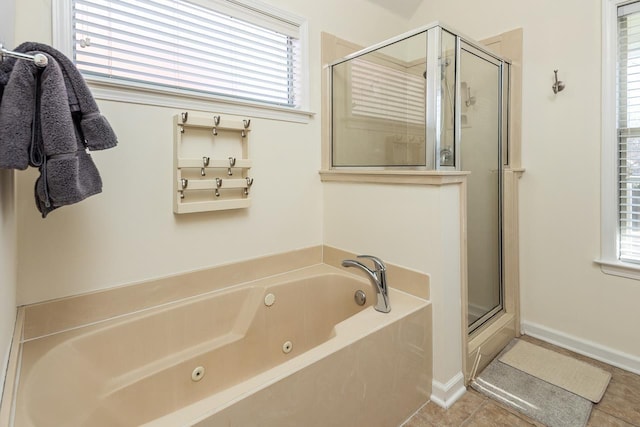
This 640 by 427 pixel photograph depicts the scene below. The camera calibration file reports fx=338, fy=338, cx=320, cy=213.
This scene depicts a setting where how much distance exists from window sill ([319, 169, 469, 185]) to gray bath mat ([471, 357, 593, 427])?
108 cm

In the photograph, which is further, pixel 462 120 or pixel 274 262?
pixel 274 262

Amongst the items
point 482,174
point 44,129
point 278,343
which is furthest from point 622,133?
point 44,129

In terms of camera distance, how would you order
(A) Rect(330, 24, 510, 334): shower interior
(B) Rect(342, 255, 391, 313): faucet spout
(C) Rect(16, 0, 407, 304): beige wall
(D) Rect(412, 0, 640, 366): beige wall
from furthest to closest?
(D) Rect(412, 0, 640, 366): beige wall → (A) Rect(330, 24, 510, 334): shower interior → (B) Rect(342, 255, 391, 313): faucet spout → (C) Rect(16, 0, 407, 304): beige wall

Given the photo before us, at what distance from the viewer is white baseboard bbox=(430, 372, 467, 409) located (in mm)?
1629

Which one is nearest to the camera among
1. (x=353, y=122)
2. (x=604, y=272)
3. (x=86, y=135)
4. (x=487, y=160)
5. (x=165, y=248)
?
(x=86, y=135)

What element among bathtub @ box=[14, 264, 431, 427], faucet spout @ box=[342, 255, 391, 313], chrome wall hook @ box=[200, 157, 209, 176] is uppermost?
chrome wall hook @ box=[200, 157, 209, 176]

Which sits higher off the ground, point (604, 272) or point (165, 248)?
point (165, 248)

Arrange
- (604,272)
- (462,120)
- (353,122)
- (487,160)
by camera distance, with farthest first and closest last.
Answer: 1. (353,122)
2. (487,160)
3. (604,272)
4. (462,120)

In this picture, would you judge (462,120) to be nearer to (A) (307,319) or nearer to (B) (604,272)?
(B) (604,272)

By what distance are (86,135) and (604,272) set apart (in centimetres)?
263

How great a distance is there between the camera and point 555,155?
208 centimetres

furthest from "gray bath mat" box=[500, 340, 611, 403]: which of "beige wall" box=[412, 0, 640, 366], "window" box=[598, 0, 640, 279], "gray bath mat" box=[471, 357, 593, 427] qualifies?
"window" box=[598, 0, 640, 279]

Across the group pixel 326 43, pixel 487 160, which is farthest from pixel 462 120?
pixel 326 43

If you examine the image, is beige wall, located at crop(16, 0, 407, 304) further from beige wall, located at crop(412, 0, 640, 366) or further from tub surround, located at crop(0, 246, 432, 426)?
beige wall, located at crop(412, 0, 640, 366)
